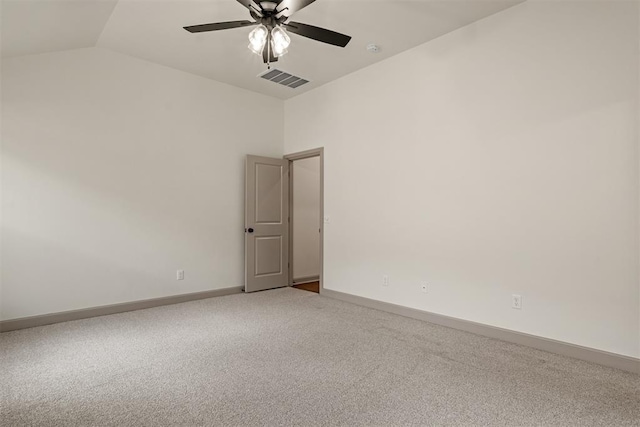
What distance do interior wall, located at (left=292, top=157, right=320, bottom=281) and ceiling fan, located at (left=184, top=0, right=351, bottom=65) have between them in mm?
3350

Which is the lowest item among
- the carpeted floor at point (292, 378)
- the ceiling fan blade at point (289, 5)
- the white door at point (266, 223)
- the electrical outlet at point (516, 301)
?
the carpeted floor at point (292, 378)

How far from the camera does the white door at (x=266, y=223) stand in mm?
5164

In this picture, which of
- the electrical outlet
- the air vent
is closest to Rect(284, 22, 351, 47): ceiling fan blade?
the air vent

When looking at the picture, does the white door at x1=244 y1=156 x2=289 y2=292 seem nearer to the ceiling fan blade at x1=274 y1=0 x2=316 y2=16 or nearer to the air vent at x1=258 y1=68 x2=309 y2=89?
the air vent at x1=258 y1=68 x2=309 y2=89

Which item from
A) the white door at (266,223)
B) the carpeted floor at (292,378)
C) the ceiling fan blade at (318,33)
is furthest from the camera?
the white door at (266,223)

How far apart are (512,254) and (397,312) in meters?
1.45

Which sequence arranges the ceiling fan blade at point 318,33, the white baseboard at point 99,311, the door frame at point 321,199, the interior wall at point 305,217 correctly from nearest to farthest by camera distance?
the ceiling fan blade at point 318,33 → the white baseboard at point 99,311 → the door frame at point 321,199 → the interior wall at point 305,217

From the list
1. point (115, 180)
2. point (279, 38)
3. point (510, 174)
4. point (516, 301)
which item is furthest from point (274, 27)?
point (516, 301)

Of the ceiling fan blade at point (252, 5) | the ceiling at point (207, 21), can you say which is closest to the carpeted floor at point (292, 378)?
the ceiling fan blade at point (252, 5)

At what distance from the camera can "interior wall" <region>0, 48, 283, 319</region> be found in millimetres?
3479

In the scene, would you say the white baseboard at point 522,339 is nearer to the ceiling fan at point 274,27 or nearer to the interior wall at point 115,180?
the interior wall at point 115,180

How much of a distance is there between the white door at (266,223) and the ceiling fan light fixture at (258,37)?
2.73 m

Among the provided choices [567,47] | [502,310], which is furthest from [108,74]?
[502,310]

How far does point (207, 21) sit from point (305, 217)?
3546 millimetres
